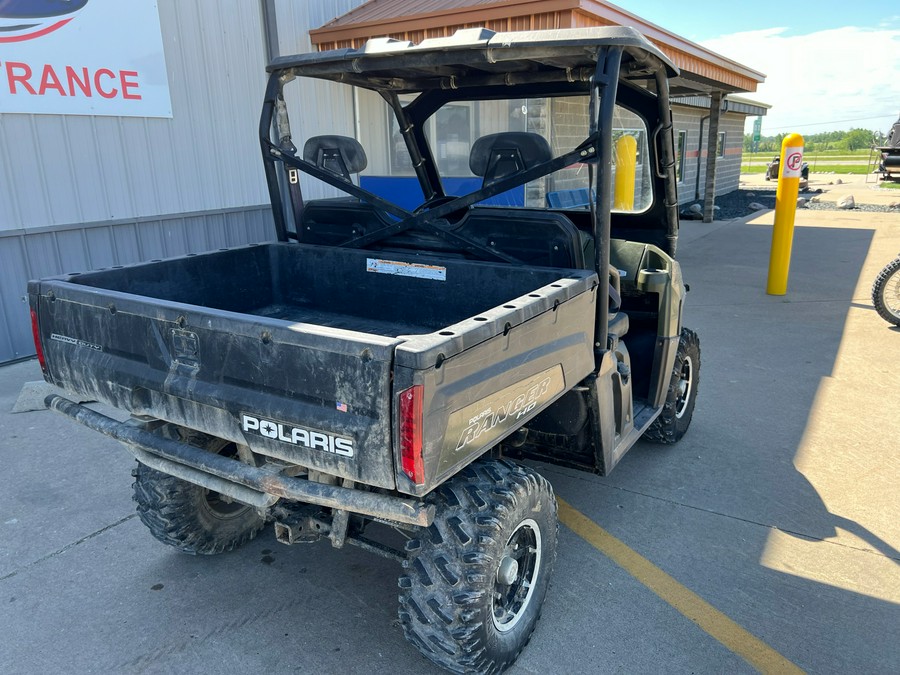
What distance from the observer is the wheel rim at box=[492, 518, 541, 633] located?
8.46 feet

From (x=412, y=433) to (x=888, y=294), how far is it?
7.40 m

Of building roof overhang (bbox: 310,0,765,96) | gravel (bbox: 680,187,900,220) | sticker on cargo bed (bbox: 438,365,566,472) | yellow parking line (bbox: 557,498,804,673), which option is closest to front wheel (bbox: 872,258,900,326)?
building roof overhang (bbox: 310,0,765,96)

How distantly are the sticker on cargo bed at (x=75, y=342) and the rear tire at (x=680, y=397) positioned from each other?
311cm

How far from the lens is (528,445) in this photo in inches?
136

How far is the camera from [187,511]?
3.18m

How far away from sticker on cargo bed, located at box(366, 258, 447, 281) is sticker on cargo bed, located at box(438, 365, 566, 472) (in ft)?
3.31

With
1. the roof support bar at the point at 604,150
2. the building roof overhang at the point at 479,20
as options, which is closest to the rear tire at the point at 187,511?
the roof support bar at the point at 604,150

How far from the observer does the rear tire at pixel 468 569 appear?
2.35 m

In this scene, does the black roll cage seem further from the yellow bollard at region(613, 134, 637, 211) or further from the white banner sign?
the white banner sign

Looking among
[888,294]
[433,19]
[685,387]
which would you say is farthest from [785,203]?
[685,387]

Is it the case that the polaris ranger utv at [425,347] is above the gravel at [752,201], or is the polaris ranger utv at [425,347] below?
above

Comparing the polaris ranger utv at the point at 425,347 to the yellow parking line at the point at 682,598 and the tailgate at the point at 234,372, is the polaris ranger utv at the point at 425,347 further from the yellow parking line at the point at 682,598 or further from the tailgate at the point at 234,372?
the yellow parking line at the point at 682,598

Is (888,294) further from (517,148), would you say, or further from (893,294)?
(517,148)

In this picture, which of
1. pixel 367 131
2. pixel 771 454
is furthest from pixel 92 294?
pixel 367 131
